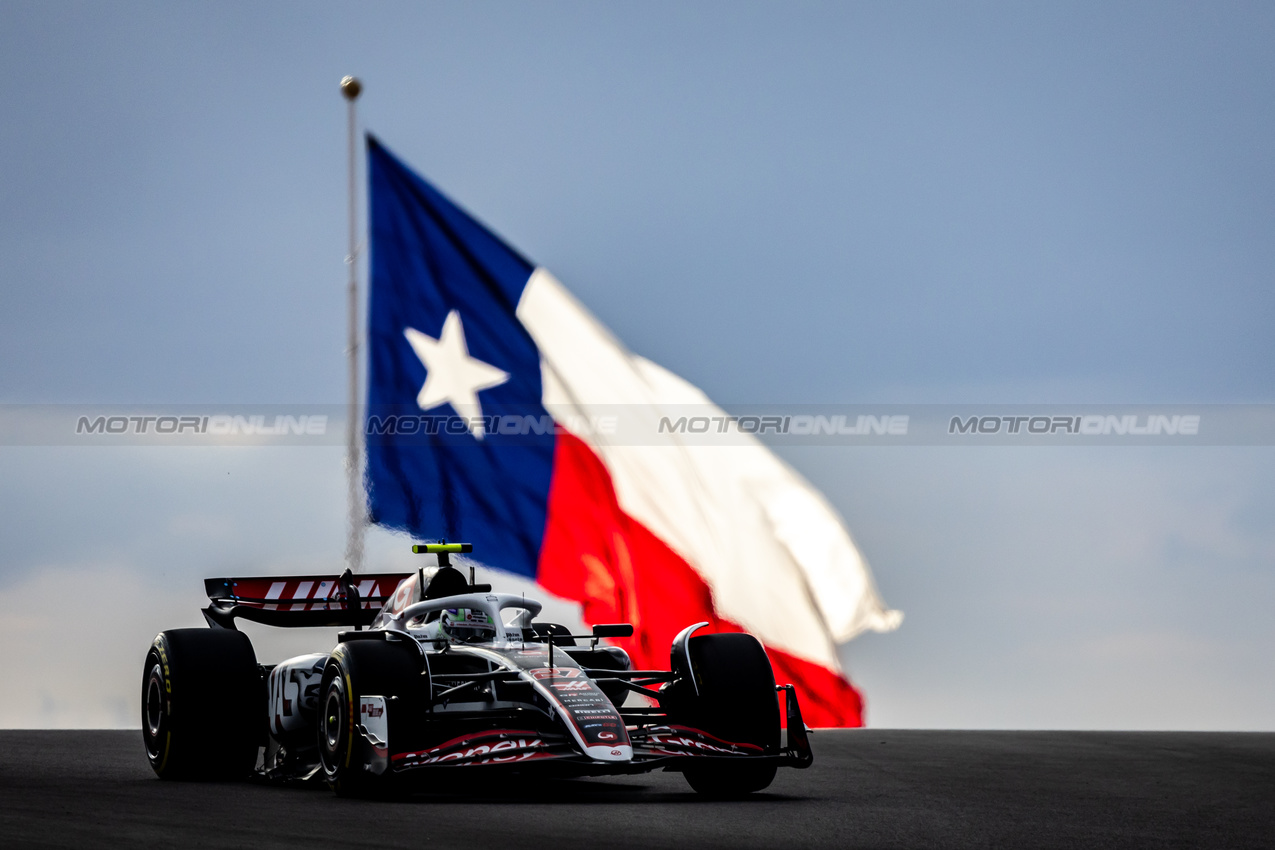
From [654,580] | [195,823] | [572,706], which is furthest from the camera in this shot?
[654,580]

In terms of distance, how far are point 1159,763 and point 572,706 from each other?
24.8 feet

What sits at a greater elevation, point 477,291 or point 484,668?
point 477,291

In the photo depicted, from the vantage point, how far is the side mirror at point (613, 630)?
39.3 feet

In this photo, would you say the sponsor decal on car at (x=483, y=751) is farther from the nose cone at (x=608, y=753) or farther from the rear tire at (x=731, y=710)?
the rear tire at (x=731, y=710)

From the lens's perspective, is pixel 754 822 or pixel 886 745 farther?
pixel 886 745

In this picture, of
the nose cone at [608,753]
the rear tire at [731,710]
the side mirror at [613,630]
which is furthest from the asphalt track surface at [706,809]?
the side mirror at [613,630]

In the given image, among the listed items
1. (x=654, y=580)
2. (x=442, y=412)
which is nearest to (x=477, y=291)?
(x=442, y=412)

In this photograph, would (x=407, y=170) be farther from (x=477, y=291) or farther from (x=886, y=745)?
(x=886, y=745)

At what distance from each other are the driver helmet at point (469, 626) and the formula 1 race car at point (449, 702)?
12 millimetres

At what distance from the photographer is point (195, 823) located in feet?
28.4

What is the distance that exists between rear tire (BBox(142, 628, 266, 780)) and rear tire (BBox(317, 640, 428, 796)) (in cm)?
196

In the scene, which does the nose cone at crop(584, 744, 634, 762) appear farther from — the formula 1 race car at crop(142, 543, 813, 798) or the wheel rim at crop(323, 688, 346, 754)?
the wheel rim at crop(323, 688, 346, 754)

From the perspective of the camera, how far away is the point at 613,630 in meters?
12.1

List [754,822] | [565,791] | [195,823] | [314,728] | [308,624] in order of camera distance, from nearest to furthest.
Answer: [195,823]
[754,822]
[565,791]
[314,728]
[308,624]
